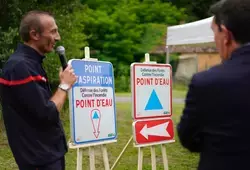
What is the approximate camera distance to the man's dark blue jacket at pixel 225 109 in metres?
1.85

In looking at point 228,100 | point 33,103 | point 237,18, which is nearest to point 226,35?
point 237,18

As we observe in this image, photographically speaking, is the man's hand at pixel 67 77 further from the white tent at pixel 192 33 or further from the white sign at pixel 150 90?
the white tent at pixel 192 33

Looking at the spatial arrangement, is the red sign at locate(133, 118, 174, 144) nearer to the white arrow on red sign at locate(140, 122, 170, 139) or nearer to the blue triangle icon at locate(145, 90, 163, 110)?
the white arrow on red sign at locate(140, 122, 170, 139)

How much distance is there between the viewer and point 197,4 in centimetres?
3853

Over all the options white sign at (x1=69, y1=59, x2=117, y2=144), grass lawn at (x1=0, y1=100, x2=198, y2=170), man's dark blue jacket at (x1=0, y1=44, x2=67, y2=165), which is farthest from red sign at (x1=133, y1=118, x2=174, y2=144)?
man's dark blue jacket at (x1=0, y1=44, x2=67, y2=165)

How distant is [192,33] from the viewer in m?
7.95

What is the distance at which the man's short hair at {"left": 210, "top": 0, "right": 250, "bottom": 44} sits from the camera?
6.06ft

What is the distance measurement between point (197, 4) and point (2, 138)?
31728mm

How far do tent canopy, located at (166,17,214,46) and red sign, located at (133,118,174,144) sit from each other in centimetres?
254

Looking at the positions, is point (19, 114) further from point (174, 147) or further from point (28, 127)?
point (174, 147)

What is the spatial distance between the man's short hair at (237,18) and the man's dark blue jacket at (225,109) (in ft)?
0.17

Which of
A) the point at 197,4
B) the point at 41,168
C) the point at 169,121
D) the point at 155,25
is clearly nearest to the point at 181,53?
the point at 155,25

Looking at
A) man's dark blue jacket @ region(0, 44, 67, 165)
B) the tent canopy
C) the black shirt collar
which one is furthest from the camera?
the tent canopy

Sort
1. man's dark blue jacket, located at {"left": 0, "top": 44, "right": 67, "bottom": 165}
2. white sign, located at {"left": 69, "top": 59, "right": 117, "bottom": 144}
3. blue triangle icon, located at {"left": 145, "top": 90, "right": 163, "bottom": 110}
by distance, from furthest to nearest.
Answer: blue triangle icon, located at {"left": 145, "top": 90, "right": 163, "bottom": 110} → white sign, located at {"left": 69, "top": 59, "right": 117, "bottom": 144} → man's dark blue jacket, located at {"left": 0, "top": 44, "right": 67, "bottom": 165}
